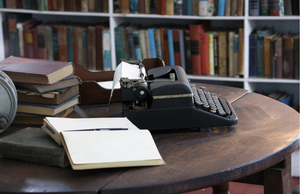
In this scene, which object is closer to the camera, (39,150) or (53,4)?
(39,150)

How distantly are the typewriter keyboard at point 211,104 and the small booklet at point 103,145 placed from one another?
225mm

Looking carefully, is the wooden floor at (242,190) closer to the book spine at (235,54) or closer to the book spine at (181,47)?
the book spine at (235,54)

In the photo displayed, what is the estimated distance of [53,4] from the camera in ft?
8.48

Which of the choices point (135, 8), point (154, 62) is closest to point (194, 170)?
point (154, 62)

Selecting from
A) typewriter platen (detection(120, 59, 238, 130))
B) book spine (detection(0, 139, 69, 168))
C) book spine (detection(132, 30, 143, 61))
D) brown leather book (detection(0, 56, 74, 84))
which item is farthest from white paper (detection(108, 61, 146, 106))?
book spine (detection(132, 30, 143, 61))

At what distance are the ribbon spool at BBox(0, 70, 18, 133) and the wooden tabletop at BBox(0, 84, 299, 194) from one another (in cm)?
7

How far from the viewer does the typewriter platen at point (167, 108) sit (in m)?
0.99

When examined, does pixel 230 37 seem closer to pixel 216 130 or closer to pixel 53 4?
pixel 53 4

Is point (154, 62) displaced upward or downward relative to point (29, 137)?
upward

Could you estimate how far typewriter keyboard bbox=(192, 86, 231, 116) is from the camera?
40.3 inches

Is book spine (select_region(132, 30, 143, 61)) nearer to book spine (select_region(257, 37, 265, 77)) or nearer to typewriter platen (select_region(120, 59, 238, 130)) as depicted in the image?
book spine (select_region(257, 37, 265, 77))

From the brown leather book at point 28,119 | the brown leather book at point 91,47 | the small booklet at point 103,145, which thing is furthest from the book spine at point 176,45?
the small booklet at point 103,145

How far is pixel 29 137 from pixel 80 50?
182 centimetres

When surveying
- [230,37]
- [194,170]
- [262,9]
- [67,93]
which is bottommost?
[194,170]
